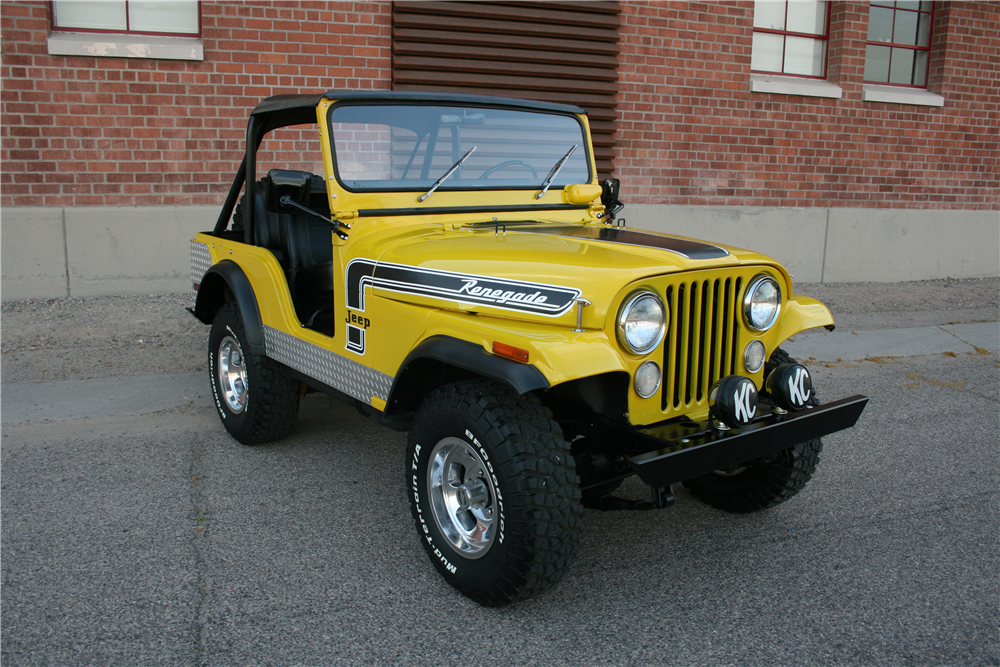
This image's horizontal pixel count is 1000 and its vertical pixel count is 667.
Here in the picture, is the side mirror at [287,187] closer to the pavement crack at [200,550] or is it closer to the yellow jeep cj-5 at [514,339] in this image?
the yellow jeep cj-5 at [514,339]

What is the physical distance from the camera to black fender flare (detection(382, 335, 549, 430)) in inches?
92.5

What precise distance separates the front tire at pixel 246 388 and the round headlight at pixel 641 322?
217 centimetres

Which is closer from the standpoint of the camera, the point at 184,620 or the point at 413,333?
the point at 184,620

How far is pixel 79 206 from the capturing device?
21.1 ft

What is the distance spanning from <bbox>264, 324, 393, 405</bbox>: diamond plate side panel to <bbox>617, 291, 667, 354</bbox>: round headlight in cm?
106

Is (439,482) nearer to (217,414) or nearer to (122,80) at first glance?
(217,414)

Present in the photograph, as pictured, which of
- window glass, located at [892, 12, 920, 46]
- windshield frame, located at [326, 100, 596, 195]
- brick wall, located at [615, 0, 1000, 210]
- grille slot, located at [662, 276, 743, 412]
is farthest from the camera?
window glass, located at [892, 12, 920, 46]

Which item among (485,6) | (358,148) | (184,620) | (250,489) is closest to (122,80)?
(485,6)

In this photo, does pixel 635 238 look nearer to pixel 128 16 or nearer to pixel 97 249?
pixel 97 249

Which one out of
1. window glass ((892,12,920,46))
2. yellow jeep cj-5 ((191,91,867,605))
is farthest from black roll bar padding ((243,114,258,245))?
window glass ((892,12,920,46))

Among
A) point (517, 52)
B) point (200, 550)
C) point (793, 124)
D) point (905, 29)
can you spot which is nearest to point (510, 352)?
point (200, 550)

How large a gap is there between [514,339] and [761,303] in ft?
3.42

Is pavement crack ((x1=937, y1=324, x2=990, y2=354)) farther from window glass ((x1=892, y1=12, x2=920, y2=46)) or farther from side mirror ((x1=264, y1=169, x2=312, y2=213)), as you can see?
side mirror ((x1=264, y1=169, x2=312, y2=213))

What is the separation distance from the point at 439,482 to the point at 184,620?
0.98 metres
